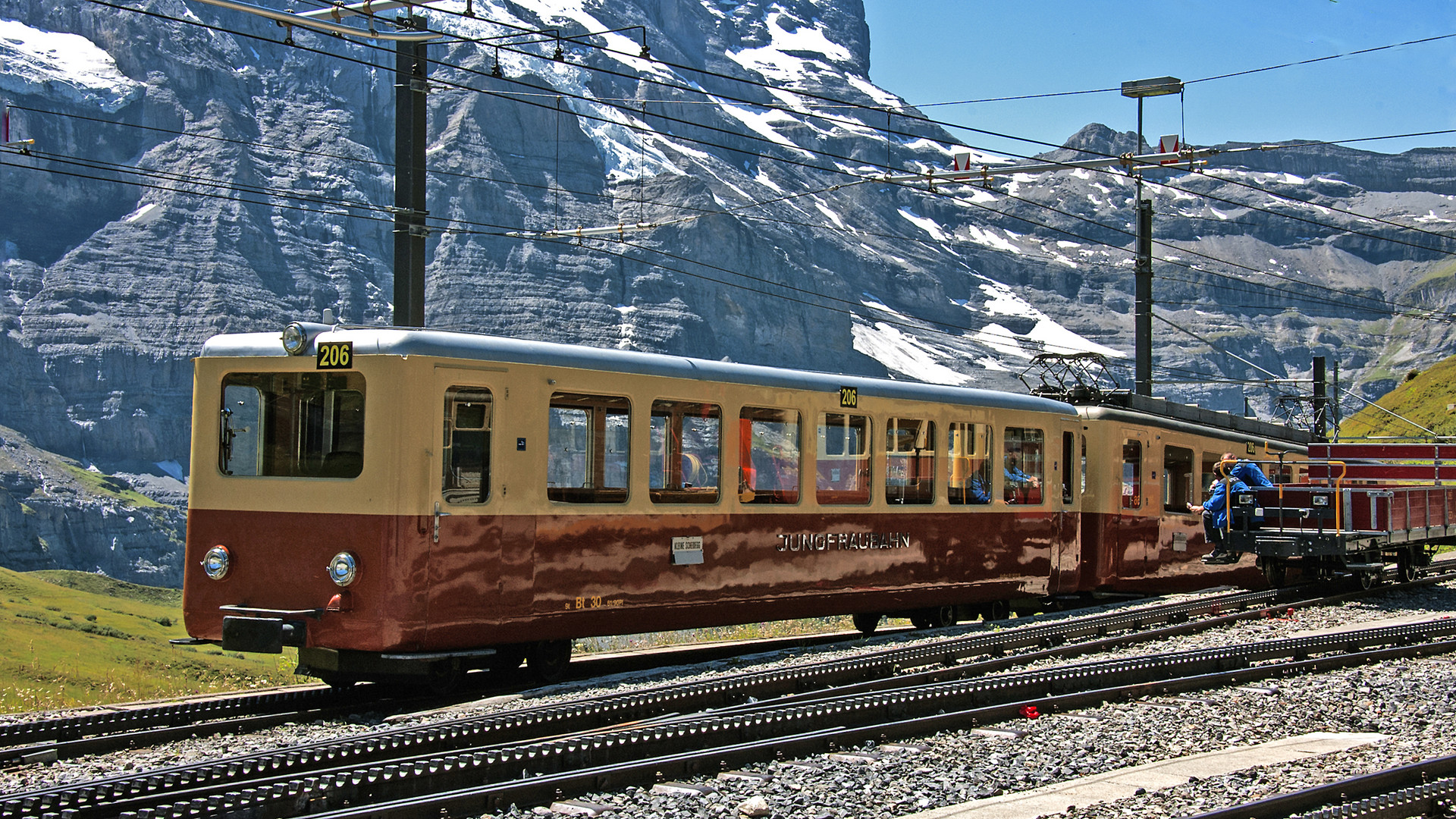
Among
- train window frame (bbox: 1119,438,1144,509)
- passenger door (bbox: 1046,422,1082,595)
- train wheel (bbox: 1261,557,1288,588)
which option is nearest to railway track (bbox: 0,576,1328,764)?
passenger door (bbox: 1046,422,1082,595)

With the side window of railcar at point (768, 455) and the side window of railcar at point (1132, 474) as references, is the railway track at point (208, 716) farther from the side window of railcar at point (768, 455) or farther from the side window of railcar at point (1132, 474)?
the side window of railcar at point (1132, 474)

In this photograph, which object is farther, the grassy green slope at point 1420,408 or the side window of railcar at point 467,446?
the grassy green slope at point 1420,408

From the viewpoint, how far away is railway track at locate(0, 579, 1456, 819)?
603 cm

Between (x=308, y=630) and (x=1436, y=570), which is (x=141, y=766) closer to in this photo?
(x=308, y=630)

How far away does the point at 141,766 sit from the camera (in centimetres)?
740

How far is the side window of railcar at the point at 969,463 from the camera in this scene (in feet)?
47.3

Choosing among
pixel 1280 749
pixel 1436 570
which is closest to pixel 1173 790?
pixel 1280 749

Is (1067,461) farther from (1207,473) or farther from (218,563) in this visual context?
(218,563)

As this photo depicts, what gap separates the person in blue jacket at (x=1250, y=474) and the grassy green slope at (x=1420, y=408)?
44492 millimetres

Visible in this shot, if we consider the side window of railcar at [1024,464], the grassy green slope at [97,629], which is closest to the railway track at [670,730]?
the side window of railcar at [1024,464]

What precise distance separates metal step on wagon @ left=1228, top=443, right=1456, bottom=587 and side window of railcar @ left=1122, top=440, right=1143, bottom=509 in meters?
1.32

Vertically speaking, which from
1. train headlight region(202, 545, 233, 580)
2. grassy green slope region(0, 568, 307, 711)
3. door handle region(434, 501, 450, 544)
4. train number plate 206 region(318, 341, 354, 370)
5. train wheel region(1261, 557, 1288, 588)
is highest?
train number plate 206 region(318, 341, 354, 370)

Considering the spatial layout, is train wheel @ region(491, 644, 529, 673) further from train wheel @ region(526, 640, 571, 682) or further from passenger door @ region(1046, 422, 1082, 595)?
passenger door @ region(1046, 422, 1082, 595)

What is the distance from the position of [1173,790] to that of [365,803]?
12.9ft
